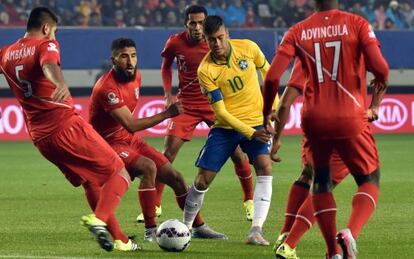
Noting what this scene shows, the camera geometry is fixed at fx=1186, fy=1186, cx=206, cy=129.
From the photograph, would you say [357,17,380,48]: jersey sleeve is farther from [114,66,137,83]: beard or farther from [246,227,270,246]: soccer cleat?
[114,66,137,83]: beard

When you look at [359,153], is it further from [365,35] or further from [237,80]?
[237,80]

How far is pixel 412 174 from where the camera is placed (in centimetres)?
1891

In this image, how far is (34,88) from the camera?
397 inches

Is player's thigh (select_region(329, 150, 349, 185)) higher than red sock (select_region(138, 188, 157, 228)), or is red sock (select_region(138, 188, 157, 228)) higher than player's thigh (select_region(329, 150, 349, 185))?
player's thigh (select_region(329, 150, 349, 185))

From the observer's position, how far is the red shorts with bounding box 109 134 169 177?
442 inches

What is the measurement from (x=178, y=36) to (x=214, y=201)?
2.37 m

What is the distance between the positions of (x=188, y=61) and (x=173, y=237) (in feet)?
12.2

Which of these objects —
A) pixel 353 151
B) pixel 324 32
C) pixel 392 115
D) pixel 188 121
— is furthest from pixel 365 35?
pixel 392 115

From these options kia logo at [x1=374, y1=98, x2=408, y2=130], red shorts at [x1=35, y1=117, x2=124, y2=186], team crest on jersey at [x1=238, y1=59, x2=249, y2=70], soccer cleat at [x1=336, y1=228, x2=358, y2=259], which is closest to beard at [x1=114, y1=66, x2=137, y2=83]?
team crest on jersey at [x1=238, y1=59, x2=249, y2=70]

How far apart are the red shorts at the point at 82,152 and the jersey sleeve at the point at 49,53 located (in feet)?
2.45

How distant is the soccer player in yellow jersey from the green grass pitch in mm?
516

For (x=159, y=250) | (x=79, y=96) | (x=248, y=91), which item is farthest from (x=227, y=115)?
(x=79, y=96)

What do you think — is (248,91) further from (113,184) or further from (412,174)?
(412,174)

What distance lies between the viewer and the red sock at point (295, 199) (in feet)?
32.6
